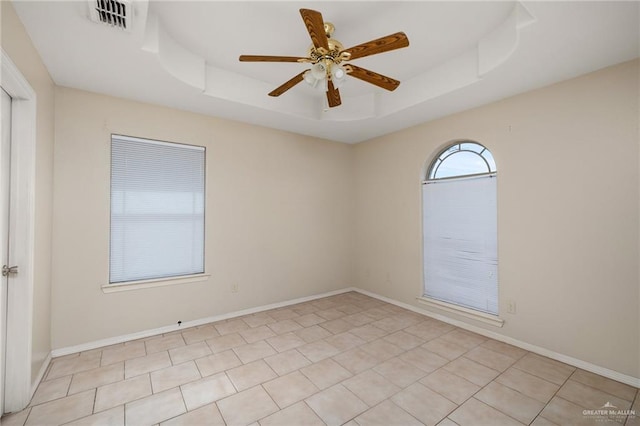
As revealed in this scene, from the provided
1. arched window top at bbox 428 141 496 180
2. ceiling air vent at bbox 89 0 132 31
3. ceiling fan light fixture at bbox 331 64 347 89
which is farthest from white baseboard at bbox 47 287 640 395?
ceiling fan light fixture at bbox 331 64 347 89

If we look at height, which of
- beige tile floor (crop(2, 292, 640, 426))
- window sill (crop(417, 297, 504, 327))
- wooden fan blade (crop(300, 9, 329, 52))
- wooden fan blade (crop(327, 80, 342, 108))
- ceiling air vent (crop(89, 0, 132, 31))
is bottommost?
beige tile floor (crop(2, 292, 640, 426))

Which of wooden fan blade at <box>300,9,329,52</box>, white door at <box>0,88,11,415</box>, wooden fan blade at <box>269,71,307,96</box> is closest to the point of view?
wooden fan blade at <box>300,9,329,52</box>

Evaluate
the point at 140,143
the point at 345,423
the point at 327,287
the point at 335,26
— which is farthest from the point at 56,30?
the point at 327,287

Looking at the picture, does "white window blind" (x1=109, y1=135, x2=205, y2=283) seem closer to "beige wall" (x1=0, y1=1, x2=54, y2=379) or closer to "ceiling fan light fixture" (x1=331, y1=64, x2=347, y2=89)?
"beige wall" (x1=0, y1=1, x2=54, y2=379)

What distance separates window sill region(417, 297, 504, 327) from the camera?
122 inches

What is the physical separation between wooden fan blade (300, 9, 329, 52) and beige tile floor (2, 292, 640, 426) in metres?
2.44

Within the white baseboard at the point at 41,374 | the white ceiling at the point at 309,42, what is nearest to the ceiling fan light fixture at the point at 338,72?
the white ceiling at the point at 309,42

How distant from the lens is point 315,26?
1658mm

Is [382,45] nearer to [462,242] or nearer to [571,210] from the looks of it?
[571,210]

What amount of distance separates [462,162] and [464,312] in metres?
1.82

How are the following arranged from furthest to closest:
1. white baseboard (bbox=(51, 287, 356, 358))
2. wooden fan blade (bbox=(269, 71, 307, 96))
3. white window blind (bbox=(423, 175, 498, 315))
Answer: white window blind (bbox=(423, 175, 498, 315)) < white baseboard (bbox=(51, 287, 356, 358)) < wooden fan blade (bbox=(269, 71, 307, 96))

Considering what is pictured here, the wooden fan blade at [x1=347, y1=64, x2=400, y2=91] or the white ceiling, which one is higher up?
→ the white ceiling

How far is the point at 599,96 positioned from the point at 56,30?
4.25m

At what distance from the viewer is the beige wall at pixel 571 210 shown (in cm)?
234
